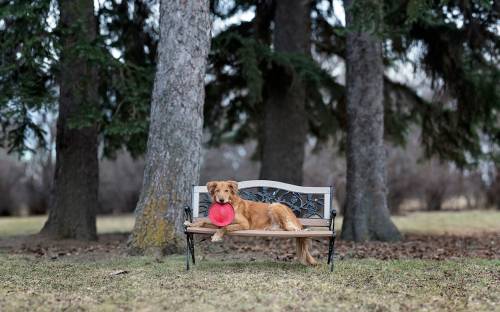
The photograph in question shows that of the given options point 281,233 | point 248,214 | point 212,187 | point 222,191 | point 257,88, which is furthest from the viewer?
point 257,88

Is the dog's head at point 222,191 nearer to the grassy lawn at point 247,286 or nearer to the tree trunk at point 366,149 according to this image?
the grassy lawn at point 247,286

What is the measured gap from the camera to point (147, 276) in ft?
23.8

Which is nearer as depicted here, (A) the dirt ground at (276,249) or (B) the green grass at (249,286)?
(B) the green grass at (249,286)

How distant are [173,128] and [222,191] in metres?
2.42

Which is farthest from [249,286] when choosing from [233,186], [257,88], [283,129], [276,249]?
[283,129]

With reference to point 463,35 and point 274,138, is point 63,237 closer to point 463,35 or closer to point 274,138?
point 274,138

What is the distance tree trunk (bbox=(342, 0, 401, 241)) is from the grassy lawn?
4.28 meters

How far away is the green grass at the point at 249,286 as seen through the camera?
5754 millimetres

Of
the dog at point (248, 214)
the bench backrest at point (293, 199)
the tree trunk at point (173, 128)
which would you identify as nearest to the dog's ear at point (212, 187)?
the dog at point (248, 214)

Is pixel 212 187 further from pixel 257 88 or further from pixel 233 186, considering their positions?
pixel 257 88

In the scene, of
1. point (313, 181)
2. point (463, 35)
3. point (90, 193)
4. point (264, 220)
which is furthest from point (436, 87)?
point (313, 181)

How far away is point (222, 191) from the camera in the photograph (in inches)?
286

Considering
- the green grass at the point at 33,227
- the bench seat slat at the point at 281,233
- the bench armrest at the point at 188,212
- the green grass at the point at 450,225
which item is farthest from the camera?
the green grass at the point at 33,227

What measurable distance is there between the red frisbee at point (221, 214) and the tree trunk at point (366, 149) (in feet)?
20.9
